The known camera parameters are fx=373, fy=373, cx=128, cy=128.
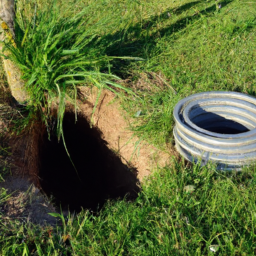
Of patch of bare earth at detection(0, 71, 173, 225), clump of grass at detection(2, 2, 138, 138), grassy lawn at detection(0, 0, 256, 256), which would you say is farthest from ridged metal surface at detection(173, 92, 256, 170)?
clump of grass at detection(2, 2, 138, 138)

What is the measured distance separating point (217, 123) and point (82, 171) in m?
1.48

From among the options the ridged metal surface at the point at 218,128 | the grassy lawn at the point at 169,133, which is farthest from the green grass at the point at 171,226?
the ridged metal surface at the point at 218,128

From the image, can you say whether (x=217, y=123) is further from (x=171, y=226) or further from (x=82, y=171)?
(x=82, y=171)

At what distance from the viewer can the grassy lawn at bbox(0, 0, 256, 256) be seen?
7.84ft

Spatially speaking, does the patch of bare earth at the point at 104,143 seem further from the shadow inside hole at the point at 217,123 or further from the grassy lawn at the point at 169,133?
the shadow inside hole at the point at 217,123

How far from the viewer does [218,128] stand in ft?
10.9

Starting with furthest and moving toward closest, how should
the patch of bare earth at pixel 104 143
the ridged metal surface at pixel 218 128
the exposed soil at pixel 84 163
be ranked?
1. the exposed soil at pixel 84 163
2. the patch of bare earth at pixel 104 143
3. the ridged metal surface at pixel 218 128

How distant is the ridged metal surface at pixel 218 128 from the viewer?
2754 millimetres

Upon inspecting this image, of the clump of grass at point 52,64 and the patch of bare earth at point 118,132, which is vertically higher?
the clump of grass at point 52,64

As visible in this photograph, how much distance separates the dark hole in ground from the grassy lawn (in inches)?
14.5

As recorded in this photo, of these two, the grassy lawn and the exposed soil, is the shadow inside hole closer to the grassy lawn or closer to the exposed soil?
the grassy lawn

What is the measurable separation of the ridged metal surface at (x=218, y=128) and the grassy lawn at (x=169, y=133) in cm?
11

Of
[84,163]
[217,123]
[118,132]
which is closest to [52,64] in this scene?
[118,132]

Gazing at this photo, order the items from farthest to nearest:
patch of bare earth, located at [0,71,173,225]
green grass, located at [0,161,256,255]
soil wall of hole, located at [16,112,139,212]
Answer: soil wall of hole, located at [16,112,139,212]
patch of bare earth, located at [0,71,173,225]
green grass, located at [0,161,256,255]
